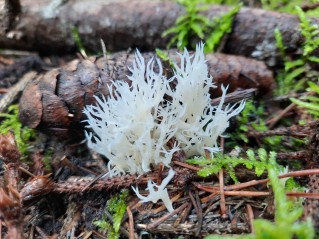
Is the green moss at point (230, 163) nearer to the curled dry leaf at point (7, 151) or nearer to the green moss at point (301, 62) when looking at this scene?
the green moss at point (301, 62)

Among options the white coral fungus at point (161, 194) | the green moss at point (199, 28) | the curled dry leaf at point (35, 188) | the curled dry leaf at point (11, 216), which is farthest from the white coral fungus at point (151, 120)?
the green moss at point (199, 28)

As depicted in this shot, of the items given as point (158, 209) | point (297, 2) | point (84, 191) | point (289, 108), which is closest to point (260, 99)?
point (289, 108)

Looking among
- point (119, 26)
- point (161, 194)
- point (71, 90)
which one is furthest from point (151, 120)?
point (119, 26)

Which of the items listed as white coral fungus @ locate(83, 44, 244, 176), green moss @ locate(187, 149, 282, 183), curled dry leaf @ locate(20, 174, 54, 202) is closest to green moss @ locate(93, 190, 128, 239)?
white coral fungus @ locate(83, 44, 244, 176)

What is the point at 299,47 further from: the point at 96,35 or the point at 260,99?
the point at 96,35

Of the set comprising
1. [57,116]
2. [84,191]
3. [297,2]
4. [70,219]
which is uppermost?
[297,2]

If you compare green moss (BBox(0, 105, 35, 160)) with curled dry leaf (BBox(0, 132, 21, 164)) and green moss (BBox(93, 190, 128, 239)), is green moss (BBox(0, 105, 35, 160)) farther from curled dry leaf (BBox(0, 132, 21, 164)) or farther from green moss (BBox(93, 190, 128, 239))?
green moss (BBox(93, 190, 128, 239))

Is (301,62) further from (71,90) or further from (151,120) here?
(71,90)
